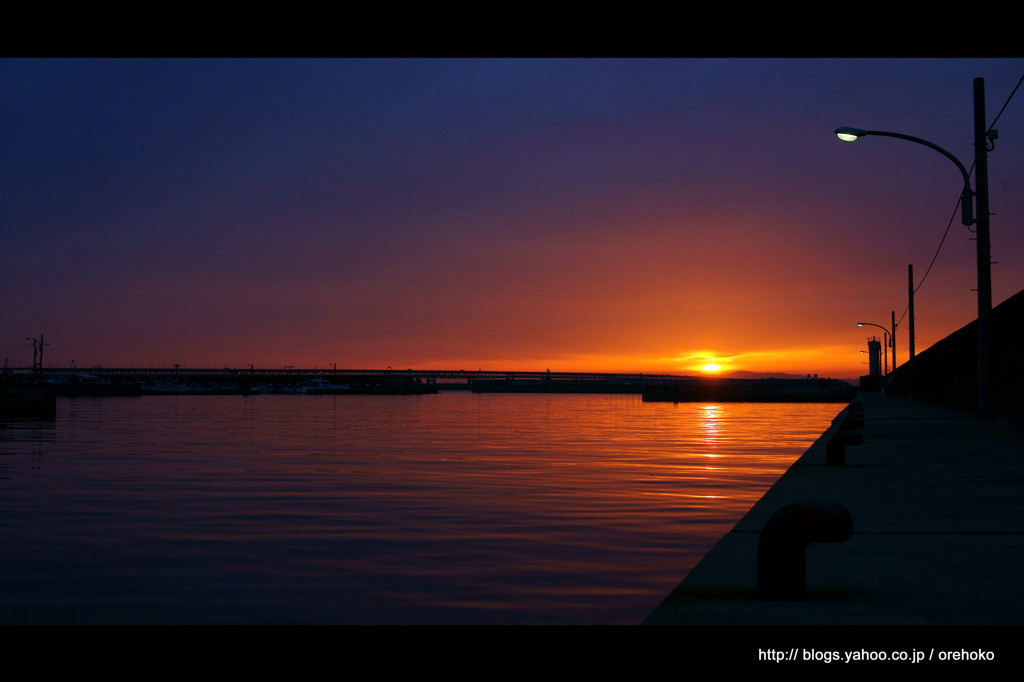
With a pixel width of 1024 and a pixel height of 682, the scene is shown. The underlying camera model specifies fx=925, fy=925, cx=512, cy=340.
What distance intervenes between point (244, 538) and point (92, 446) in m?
26.1

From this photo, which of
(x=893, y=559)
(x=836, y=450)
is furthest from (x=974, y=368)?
(x=893, y=559)

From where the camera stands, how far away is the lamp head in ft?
91.7

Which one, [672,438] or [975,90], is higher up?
[975,90]

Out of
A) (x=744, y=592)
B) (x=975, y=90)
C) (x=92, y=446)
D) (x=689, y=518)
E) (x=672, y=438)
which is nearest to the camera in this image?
(x=744, y=592)

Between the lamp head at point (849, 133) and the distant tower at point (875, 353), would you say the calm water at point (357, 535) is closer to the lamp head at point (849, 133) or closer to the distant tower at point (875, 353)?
the lamp head at point (849, 133)

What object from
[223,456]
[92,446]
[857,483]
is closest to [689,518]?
[857,483]

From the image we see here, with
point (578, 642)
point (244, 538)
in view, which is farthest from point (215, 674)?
point (244, 538)

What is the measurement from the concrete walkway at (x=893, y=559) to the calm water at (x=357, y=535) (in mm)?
1703

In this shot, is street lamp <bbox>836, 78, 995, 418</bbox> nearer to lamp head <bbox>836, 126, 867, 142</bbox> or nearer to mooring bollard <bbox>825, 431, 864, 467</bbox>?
lamp head <bbox>836, 126, 867, 142</bbox>

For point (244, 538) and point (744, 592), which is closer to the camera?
point (744, 592)

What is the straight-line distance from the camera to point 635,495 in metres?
19.8

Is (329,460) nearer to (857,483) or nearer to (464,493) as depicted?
(464,493)

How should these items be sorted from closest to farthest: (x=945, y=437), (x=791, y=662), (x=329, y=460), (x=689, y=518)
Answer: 1. (x=791, y=662)
2. (x=689, y=518)
3. (x=945, y=437)
4. (x=329, y=460)

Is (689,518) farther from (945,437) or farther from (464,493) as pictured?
(945,437)
